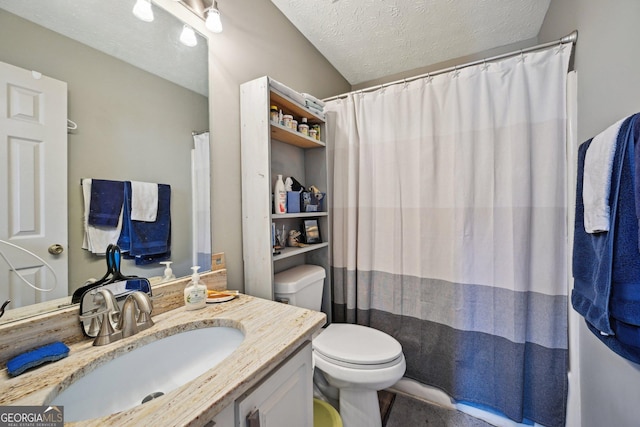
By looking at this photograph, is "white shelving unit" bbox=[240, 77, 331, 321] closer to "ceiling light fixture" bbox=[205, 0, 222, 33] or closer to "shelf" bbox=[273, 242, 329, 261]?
"shelf" bbox=[273, 242, 329, 261]

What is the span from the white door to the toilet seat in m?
1.06

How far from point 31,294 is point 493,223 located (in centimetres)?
185

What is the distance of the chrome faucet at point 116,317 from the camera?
0.69 meters

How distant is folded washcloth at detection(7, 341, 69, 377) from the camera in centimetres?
55

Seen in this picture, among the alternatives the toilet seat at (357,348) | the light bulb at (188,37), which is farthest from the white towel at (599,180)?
the light bulb at (188,37)

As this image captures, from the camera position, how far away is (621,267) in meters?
0.64

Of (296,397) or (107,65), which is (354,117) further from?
(296,397)

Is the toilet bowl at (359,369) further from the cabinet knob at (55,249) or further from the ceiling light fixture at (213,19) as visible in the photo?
the ceiling light fixture at (213,19)

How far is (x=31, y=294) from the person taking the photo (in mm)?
643

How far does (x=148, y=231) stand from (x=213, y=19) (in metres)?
0.96

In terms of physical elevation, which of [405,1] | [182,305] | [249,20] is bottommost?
[182,305]

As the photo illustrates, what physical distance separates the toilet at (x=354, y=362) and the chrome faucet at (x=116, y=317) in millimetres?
608

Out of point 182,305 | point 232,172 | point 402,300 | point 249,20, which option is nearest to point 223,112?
point 232,172

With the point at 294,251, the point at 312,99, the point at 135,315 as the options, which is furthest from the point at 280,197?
the point at 135,315
